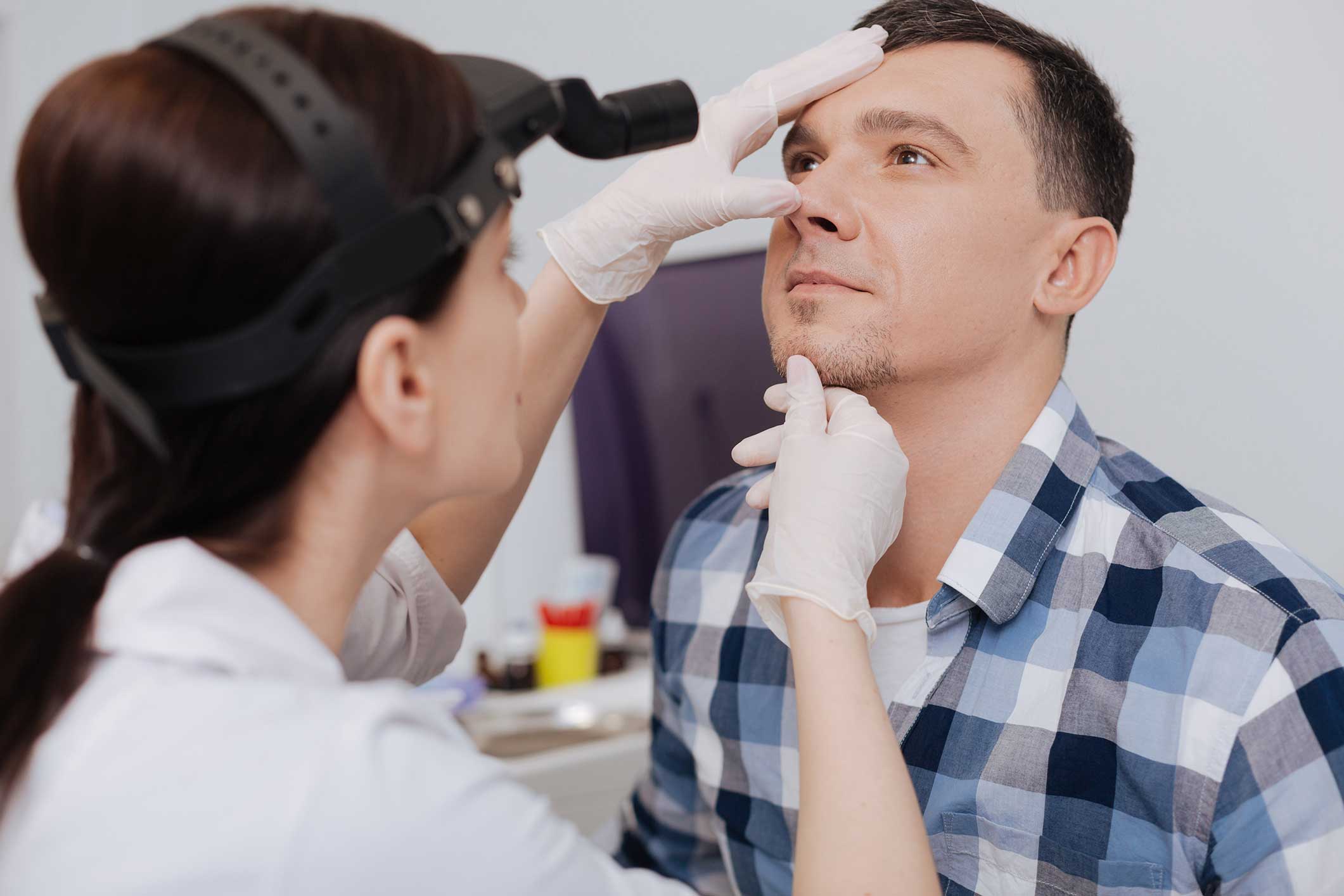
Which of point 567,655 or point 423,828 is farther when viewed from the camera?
point 567,655

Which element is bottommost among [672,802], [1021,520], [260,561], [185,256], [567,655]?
Result: [567,655]

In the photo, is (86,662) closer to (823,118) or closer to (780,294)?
(780,294)

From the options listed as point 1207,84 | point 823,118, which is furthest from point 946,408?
point 1207,84

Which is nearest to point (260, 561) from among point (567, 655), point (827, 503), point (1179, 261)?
point (827, 503)

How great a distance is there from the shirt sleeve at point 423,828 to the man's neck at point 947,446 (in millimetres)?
651

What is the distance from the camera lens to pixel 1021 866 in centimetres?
100

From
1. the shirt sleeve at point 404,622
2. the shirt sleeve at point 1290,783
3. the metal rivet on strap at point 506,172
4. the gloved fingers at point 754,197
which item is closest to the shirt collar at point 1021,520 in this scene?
the shirt sleeve at point 1290,783

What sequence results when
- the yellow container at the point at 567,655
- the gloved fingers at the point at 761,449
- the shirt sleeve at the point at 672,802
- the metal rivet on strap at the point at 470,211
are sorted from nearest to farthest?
the metal rivet on strap at the point at 470,211 < the gloved fingers at the point at 761,449 < the shirt sleeve at the point at 672,802 < the yellow container at the point at 567,655

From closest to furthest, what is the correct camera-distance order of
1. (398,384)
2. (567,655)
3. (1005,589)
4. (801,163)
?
(398,384)
(1005,589)
(801,163)
(567,655)

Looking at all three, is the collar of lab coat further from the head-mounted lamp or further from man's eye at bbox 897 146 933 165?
man's eye at bbox 897 146 933 165

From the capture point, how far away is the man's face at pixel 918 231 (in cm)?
114

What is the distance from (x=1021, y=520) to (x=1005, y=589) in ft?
0.24

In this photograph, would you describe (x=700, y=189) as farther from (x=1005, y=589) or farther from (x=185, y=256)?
(x=185, y=256)

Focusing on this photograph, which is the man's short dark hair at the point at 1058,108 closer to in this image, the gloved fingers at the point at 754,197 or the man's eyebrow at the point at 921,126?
the man's eyebrow at the point at 921,126
